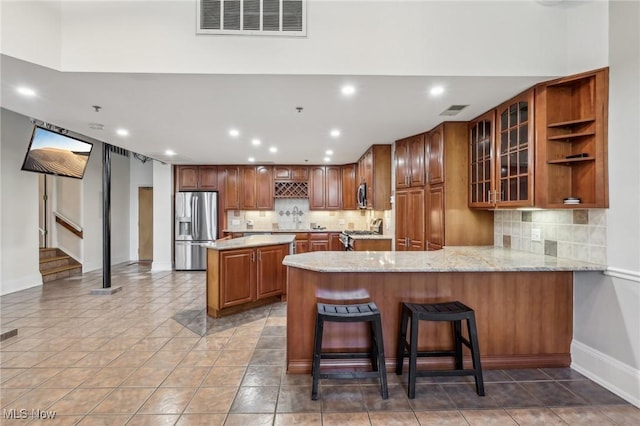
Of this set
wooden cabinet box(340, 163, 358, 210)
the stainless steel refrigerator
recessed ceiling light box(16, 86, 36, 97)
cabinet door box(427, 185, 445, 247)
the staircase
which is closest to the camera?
recessed ceiling light box(16, 86, 36, 97)

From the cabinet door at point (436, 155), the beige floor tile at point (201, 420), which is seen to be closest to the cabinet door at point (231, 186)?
the cabinet door at point (436, 155)

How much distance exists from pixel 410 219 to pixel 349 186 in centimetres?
282

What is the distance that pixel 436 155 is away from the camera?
3676mm

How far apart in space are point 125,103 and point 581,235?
4377 millimetres

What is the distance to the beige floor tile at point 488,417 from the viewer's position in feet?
5.96

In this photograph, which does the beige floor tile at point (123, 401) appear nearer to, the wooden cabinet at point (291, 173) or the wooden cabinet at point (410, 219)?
the wooden cabinet at point (410, 219)

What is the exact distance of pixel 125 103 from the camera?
2.95m

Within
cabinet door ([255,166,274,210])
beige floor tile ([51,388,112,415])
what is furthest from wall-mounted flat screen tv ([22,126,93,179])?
beige floor tile ([51,388,112,415])

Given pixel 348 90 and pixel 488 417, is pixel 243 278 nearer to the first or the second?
pixel 348 90

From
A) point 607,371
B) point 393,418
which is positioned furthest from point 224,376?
point 607,371

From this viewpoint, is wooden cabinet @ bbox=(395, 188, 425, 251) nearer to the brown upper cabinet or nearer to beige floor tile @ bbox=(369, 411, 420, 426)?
the brown upper cabinet

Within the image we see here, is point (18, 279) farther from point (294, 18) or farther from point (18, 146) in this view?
point (294, 18)

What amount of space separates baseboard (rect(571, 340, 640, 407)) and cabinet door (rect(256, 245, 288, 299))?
3287 mm

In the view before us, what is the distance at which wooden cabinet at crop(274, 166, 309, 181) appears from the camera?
6883mm
